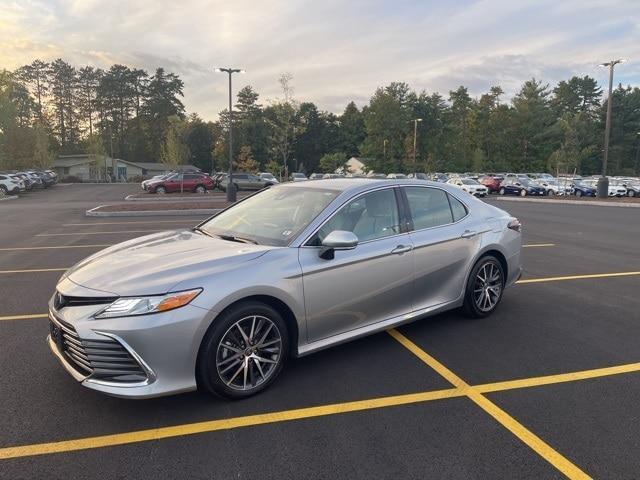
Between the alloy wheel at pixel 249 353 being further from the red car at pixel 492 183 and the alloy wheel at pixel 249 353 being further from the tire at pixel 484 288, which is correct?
the red car at pixel 492 183

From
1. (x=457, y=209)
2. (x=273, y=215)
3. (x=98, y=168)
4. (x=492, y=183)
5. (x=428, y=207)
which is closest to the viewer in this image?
(x=273, y=215)

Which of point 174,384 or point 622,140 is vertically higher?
point 622,140

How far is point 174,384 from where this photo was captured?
123 inches

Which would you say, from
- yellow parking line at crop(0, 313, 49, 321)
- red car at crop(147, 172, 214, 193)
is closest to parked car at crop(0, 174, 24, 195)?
red car at crop(147, 172, 214, 193)

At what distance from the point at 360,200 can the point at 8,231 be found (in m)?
12.6

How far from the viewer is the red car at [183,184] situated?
115 feet

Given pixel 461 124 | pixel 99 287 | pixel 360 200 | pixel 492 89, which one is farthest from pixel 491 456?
pixel 492 89

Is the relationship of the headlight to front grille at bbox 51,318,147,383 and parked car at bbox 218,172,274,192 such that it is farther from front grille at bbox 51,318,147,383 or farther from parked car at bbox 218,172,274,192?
parked car at bbox 218,172,274,192

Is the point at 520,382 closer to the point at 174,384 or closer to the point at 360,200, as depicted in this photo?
the point at 360,200

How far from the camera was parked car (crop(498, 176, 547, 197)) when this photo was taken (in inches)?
1516

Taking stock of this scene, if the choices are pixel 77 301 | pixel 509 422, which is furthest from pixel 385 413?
pixel 77 301

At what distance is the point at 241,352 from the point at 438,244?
2.28 metres

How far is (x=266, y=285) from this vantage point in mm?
3434

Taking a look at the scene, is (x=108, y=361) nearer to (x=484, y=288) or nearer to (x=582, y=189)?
(x=484, y=288)
